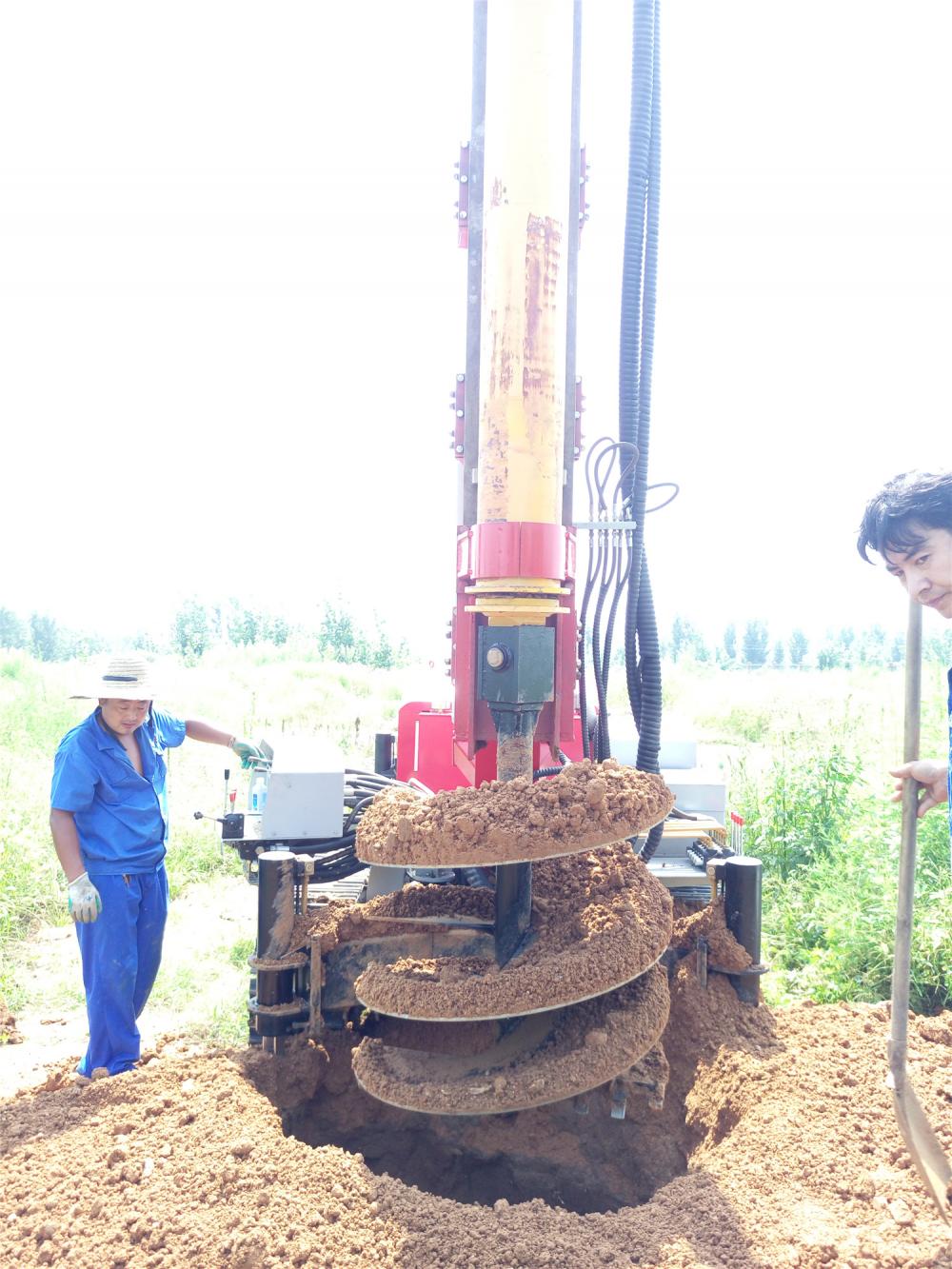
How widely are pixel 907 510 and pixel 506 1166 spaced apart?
92.7 inches

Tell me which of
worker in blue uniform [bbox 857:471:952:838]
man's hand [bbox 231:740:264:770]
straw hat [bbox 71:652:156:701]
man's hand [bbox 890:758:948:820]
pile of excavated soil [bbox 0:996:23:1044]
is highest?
worker in blue uniform [bbox 857:471:952:838]

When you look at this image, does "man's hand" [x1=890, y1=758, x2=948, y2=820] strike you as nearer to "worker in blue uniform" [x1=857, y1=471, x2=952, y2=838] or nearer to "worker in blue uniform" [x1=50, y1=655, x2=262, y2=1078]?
"worker in blue uniform" [x1=857, y1=471, x2=952, y2=838]

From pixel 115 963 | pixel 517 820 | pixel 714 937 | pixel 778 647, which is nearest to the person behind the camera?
pixel 517 820

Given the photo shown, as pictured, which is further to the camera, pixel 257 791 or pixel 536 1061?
pixel 257 791

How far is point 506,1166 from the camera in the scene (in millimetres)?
3033

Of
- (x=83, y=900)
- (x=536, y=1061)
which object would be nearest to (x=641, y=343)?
(x=536, y=1061)

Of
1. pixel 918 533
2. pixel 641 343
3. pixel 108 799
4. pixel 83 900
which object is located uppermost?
pixel 641 343

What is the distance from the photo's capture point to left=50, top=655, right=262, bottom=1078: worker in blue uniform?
3674mm

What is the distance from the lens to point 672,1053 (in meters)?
3.23

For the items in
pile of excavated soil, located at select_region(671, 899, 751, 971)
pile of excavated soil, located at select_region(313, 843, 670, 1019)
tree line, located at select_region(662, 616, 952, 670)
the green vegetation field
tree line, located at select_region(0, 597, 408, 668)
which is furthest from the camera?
tree line, located at select_region(662, 616, 952, 670)

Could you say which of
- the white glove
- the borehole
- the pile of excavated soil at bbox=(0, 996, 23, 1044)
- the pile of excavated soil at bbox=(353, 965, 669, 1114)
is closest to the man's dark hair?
the pile of excavated soil at bbox=(353, 965, 669, 1114)

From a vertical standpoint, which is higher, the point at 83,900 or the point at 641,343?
the point at 641,343

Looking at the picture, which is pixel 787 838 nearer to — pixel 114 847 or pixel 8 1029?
pixel 114 847

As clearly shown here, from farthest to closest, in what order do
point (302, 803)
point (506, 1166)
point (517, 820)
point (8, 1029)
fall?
point (8, 1029) → point (302, 803) → point (506, 1166) → point (517, 820)
